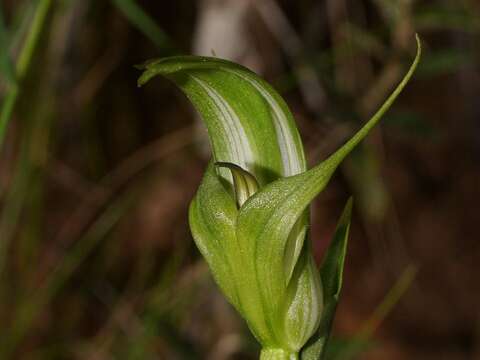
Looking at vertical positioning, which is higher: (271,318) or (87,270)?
(271,318)

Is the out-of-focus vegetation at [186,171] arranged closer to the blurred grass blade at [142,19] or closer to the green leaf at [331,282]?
the blurred grass blade at [142,19]

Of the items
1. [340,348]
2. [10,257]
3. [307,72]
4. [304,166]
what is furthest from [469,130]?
[304,166]

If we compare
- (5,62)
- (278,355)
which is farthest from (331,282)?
(5,62)

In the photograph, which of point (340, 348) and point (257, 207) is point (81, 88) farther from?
point (257, 207)

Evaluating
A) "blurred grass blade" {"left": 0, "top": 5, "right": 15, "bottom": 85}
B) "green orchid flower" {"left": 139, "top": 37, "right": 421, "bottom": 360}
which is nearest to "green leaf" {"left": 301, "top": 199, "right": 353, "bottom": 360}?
"green orchid flower" {"left": 139, "top": 37, "right": 421, "bottom": 360}

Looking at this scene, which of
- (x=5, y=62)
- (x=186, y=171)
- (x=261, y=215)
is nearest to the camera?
(x=261, y=215)

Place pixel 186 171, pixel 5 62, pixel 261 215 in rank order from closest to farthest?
pixel 261 215 → pixel 5 62 → pixel 186 171

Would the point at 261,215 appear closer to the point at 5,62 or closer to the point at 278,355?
the point at 278,355

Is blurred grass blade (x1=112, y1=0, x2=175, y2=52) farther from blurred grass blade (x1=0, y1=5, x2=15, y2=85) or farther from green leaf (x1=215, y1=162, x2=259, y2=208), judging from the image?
green leaf (x1=215, y1=162, x2=259, y2=208)

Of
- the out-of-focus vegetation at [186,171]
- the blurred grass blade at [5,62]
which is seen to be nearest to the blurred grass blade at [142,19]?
the out-of-focus vegetation at [186,171]
